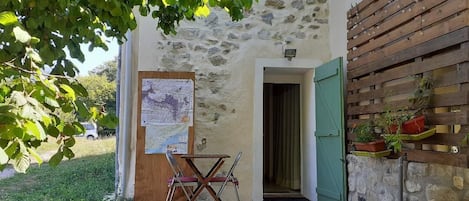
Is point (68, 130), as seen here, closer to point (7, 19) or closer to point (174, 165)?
point (7, 19)

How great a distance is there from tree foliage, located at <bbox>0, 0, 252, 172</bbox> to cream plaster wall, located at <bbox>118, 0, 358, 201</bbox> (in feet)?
11.8

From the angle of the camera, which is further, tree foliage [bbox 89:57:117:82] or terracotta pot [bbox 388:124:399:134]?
tree foliage [bbox 89:57:117:82]

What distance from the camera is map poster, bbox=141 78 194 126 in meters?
5.52

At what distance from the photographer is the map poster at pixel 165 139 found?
18.0 ft

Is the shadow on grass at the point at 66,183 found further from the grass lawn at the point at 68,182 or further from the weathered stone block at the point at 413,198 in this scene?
the weathered stone block at the point at 413,198

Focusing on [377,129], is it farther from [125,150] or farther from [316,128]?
[125,150]

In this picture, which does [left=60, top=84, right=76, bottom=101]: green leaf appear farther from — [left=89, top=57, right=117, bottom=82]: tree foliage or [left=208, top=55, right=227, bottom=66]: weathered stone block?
[left=89, top=57, right=117, bottom=82]: tree foliage

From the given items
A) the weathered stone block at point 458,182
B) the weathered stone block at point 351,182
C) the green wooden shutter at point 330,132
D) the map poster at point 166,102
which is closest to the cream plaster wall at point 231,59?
the map poster at point 166,102

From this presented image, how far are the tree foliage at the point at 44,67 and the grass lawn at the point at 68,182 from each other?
3.63 m

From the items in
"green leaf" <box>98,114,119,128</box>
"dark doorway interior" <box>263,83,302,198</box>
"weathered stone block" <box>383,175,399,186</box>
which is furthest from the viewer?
"dark doorway interior" <box>263,83,302,198</box>

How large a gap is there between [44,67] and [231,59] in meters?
4.41

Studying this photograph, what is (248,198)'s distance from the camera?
226 inches

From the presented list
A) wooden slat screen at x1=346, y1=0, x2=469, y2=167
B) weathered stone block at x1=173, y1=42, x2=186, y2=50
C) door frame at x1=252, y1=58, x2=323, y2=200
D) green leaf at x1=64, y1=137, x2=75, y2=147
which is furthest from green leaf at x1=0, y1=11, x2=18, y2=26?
door frame at x1=252, y1=58, x2=323, y2=200

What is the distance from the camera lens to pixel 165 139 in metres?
5.50
